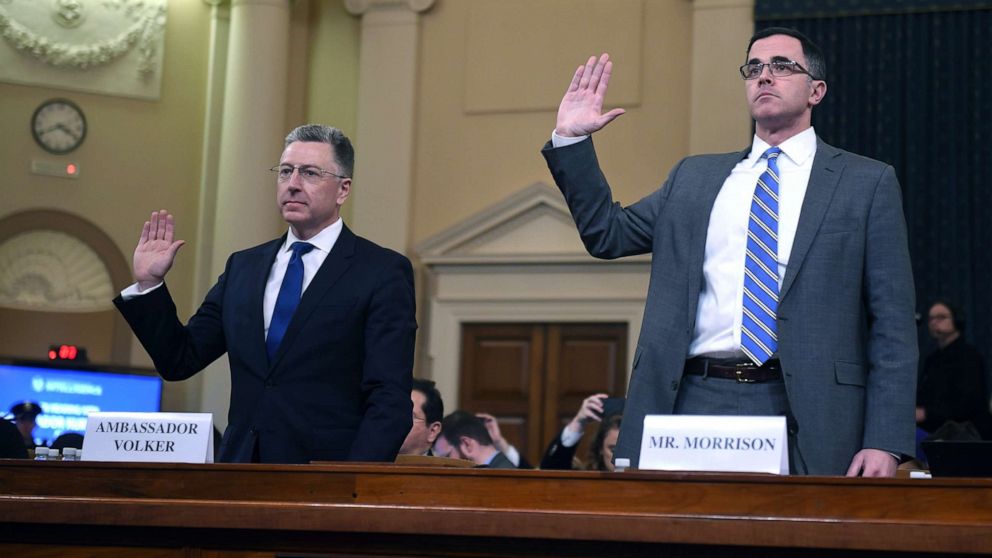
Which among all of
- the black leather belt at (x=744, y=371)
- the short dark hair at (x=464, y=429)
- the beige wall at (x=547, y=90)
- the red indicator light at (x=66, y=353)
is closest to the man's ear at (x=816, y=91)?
the black leather belt at (x=744, y=371)

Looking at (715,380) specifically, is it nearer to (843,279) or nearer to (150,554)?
(843,279)

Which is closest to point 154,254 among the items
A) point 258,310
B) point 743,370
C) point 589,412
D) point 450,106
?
point 258,310

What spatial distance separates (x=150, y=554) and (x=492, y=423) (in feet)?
14.8

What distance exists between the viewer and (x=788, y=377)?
269 cm

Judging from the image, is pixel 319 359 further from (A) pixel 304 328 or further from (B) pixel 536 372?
(B) pixel 536 372

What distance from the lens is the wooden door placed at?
1005 centimetres

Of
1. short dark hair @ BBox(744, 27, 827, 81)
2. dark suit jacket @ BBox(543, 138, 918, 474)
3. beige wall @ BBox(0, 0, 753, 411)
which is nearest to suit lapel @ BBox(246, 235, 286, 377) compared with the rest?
dark suit jacket @ BBox(543, 138, 918, 474)

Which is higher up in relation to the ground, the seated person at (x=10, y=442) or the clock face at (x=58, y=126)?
the clock face at (x=58, y=126)

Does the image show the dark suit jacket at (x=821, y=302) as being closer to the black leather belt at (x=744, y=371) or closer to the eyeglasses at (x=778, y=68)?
the black leather belt at (x=744, y=371)

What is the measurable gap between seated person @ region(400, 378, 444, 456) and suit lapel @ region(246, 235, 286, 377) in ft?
5.63

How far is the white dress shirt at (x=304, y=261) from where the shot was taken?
3250 mm

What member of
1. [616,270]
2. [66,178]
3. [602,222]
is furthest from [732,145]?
[602,222]

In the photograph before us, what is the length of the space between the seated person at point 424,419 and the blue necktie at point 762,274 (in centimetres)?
226

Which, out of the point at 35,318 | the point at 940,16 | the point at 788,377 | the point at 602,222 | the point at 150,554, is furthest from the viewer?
the point at 35,318
